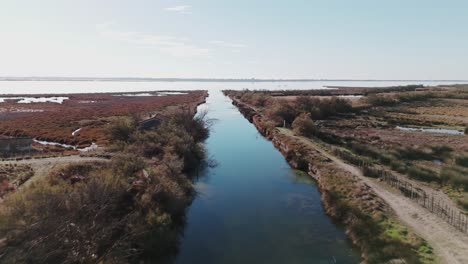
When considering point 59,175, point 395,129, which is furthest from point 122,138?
point 395,129

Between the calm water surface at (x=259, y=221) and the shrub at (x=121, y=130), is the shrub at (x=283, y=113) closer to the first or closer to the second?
the calm water surface at (x=259, y=221)

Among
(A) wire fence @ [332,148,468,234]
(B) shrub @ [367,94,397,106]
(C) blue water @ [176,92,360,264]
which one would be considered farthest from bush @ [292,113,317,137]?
(B) shrub @ [367,94,397,106]

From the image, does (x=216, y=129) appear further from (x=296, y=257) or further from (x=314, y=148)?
(x=296, y=257)

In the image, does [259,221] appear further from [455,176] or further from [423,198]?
[455,176]

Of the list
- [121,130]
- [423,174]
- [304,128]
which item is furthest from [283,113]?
[423,174]

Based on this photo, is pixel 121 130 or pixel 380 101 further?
pixel 380 101

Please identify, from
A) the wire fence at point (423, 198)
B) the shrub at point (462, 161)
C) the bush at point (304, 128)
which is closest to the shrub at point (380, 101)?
the bush at point (304, 128)
